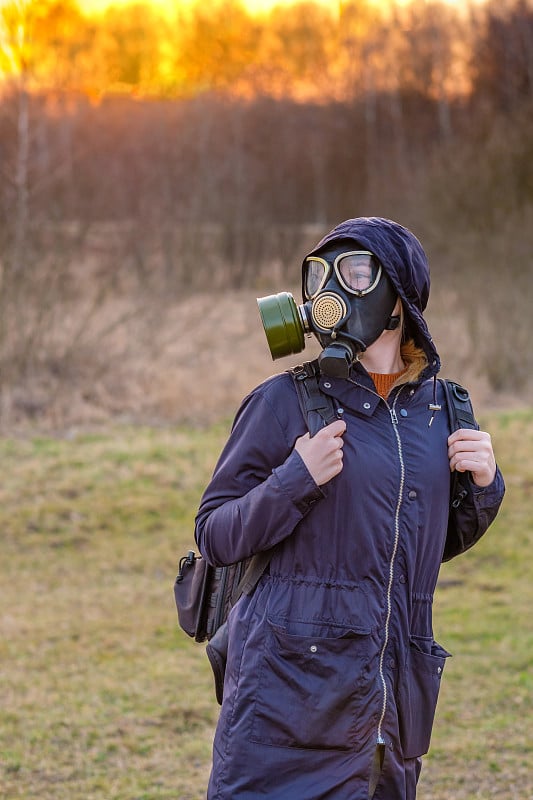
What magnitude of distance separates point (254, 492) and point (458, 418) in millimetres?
598

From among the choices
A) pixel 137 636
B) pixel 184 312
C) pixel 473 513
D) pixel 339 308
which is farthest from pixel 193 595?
pixel 184 312

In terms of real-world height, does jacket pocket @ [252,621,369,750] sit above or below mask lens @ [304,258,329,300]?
below

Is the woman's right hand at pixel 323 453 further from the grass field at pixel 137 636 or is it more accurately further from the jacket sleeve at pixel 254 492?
the grass field at pixel 137 636

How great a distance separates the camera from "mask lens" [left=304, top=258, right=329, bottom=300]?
2564 millimetres

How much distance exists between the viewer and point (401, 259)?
102 inches

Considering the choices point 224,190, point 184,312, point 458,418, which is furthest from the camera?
point 224,190

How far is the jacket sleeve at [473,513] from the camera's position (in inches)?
105

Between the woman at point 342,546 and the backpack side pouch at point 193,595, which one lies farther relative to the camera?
the backpack side pouch at point 193,595

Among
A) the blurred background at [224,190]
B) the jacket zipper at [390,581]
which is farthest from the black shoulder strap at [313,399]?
the blurred background at [224,190]

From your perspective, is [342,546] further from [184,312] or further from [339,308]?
[184,312]

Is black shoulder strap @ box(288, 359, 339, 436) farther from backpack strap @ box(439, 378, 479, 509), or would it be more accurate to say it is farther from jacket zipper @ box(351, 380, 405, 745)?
backpack strap @ box(439, 378, 479, 509)

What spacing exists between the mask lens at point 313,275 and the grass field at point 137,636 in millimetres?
3115

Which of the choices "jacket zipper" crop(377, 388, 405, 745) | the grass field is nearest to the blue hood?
"jacket zipper" crop(377, 388, 405, 745)

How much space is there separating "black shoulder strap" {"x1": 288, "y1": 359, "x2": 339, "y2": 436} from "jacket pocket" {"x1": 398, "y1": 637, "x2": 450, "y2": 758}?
1.85ft
